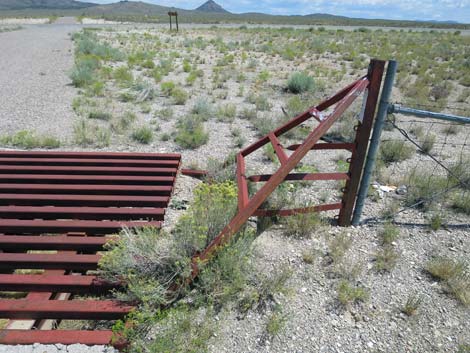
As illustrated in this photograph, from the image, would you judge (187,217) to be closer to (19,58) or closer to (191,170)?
(191,170)

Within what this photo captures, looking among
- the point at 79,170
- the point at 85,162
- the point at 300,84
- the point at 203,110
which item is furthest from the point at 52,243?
the point at 300,84

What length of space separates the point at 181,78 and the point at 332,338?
10.5 m

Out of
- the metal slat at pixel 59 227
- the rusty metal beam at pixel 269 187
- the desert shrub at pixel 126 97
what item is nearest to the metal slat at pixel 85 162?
the metal slat at pixel 59 227

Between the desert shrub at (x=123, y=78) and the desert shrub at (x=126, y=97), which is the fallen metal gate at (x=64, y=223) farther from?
the desert shrub at (x=123, y=78)

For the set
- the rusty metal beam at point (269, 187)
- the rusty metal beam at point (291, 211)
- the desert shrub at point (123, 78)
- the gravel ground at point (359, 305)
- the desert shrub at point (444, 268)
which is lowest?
the gravel ground at point (359, 305)

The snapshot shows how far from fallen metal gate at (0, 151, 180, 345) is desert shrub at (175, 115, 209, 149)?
2.62 ft

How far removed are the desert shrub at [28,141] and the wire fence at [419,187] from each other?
4908 mm

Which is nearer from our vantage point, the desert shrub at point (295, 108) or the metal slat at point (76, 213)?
the metal slat at point (76, 213)

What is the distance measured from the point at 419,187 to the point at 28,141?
587cm

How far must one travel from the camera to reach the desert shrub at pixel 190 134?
561cm

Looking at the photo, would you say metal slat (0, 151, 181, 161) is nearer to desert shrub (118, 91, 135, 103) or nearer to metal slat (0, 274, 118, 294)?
metal slat (0, 274, 118, 294)

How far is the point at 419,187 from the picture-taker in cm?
413

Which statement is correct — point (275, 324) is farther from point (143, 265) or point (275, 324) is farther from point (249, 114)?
point (249, 114)

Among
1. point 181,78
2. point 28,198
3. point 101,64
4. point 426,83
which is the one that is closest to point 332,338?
point 28,198
